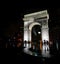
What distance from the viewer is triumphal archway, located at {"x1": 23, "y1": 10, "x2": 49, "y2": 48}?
16875 millimetres

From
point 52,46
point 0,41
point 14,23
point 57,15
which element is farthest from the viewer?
point 14,23

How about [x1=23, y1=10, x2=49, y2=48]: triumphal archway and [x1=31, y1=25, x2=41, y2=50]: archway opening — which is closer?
[x1=23, y1=10, x2=49, y2=48]: triumphal archway

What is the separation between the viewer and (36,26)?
19.0m

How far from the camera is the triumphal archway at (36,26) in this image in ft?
55.4

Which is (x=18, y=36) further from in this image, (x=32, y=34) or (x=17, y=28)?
(x=32, y=34)

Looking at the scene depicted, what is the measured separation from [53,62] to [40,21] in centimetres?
1075

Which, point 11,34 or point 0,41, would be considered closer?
point 0,41

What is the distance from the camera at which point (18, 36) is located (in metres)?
16.9

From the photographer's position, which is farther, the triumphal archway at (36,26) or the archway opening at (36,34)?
the archway opening at (36,34)

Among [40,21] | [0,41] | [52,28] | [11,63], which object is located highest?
[40,21]

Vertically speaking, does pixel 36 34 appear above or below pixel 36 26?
below

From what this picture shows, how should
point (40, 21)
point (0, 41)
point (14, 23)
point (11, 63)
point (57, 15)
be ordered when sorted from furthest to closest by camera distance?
1. point (40, 21)
2. point (14, 23)
3. point (57, 15)
4. point (0, 41)
5. point (11, 63)

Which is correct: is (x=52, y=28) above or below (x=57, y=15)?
below

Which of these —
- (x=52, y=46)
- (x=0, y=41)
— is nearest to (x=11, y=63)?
(x=0, y=41)
